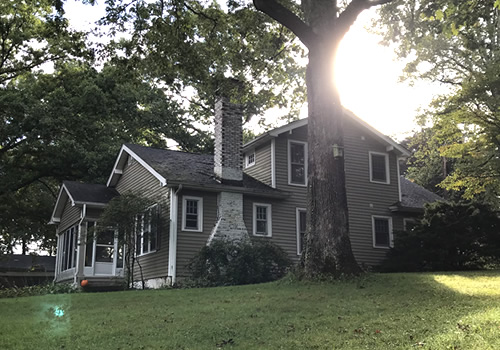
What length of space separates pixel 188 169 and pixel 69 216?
23.0ft

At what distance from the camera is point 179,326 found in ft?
26.1

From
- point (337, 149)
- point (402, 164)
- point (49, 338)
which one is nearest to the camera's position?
point (49, 338)

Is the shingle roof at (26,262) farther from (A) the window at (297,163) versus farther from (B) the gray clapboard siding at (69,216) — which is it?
(A) the window at (297,163)

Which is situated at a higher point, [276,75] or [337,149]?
[276,75]

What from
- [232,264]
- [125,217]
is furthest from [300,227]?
[125,217]

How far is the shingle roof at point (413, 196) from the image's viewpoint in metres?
23.1

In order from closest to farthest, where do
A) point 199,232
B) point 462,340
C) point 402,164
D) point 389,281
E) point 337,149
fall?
point 462,340 < point 389,281 < point 337,149 < point 199,232 < point 402,164

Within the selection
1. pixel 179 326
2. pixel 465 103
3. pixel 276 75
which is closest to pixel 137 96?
pixel 276 75

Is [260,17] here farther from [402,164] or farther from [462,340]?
[402,164]

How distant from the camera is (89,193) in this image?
70.1 feet

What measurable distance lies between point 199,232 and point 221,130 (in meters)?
3.96

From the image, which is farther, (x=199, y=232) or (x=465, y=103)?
(x=465, y=103)

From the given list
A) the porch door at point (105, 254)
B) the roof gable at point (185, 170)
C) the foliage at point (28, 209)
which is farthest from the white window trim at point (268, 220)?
the foliage at point (28, 209)

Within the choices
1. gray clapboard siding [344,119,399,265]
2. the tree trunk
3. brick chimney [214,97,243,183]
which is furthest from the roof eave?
the tree trunk
